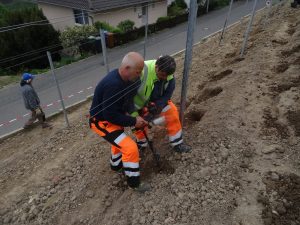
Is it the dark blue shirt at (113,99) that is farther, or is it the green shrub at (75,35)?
the green shrub at (75,35)

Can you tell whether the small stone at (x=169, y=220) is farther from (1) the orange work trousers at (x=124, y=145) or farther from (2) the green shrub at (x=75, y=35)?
(2) the green shrub at (x=75, y=35)

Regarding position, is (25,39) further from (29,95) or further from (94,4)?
(29,95)

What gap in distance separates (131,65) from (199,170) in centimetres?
187

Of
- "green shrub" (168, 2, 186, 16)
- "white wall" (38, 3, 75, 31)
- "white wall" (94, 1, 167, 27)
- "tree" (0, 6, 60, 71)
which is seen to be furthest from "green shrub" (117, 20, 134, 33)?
"green shrub" (168, 2, 186, 16)

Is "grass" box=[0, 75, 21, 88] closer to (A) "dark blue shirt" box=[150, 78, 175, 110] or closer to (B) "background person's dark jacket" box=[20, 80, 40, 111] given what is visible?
(B) "background person's dark jacket" box=[20, 80, 40, 111]

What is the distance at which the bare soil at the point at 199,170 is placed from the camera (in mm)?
3662

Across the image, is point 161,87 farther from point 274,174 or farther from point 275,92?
point 275,92

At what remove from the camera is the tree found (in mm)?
15203

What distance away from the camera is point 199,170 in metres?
4.19

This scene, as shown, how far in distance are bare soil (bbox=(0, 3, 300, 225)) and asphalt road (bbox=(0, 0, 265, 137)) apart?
293cm

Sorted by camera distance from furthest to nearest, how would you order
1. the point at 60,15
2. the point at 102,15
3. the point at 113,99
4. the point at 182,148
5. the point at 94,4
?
the point at 60,15 → the point at 102,15 → the point at 94,4 → the point at 182,148 → the point at 113,99

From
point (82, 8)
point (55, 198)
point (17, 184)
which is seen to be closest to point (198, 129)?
point (55, 198)

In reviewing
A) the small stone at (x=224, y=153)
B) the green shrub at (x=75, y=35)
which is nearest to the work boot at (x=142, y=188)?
the small stone at (x=224, y=153)

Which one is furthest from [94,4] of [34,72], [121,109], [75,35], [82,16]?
[121,109]
